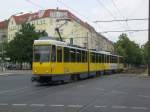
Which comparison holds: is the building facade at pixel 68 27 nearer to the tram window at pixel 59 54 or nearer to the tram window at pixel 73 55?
the tram window at pixel 73 55

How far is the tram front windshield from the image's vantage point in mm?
32656

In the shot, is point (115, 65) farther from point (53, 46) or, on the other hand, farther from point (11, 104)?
point (11, 104)

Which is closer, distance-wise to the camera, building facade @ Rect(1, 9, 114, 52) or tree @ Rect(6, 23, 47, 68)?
tree @ Rect(6, 23, 47, 68)

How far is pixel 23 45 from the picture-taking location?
112312mm

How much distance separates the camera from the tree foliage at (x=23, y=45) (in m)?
111

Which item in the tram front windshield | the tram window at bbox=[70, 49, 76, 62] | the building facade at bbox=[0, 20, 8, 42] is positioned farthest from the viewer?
the building facade at bbox=[0, 20, 8, 42]

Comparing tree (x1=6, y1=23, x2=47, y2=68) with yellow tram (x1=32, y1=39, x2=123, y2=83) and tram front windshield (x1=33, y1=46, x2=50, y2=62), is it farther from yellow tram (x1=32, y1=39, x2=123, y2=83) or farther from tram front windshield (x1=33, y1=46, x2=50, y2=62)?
tram front windshield (x1=33, y1=46, x2=50, y2=62)

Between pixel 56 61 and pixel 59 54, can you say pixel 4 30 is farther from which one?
pixel 56 61

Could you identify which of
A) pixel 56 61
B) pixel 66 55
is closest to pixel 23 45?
pixel 66 55

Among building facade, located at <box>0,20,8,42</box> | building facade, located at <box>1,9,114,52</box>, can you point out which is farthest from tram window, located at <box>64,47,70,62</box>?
building facade, located at <box>0,20,8,42</box>

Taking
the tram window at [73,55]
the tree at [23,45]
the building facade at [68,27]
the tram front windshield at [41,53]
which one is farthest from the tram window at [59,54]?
the building facade at [68,27]

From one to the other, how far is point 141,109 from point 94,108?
1665 mm

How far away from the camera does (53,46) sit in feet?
Result: 107

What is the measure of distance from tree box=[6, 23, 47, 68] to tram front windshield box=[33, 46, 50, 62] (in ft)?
254
